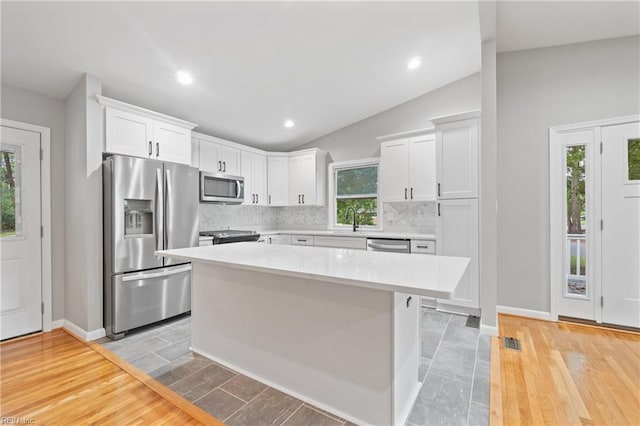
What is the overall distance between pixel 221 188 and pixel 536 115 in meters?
4.03

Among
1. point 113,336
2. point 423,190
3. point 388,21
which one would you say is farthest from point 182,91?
point 423,190

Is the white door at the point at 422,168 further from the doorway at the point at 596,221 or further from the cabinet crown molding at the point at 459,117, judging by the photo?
the doorway at the point at 596,221

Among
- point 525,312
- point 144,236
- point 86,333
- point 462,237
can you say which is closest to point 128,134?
point 144,236

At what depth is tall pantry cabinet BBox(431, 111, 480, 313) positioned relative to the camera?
131 inches

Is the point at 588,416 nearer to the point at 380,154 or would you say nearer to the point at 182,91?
the point at 380,154

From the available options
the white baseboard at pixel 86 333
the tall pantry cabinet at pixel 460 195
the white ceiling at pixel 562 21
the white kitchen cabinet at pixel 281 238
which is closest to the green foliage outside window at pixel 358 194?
Answer: the white kitchen cabinet at pixel 281 238

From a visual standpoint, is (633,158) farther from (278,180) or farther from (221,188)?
(221,188)

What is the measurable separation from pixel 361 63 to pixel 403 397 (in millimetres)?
3261

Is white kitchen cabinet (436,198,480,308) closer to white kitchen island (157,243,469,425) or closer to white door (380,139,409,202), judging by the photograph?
white door (380,139,409,202)

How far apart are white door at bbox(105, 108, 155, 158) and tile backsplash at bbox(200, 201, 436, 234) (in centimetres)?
139

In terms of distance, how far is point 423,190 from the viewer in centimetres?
402

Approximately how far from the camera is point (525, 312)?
3375mm

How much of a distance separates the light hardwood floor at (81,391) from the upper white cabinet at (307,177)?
336cm

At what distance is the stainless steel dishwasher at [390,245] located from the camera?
149 inches
